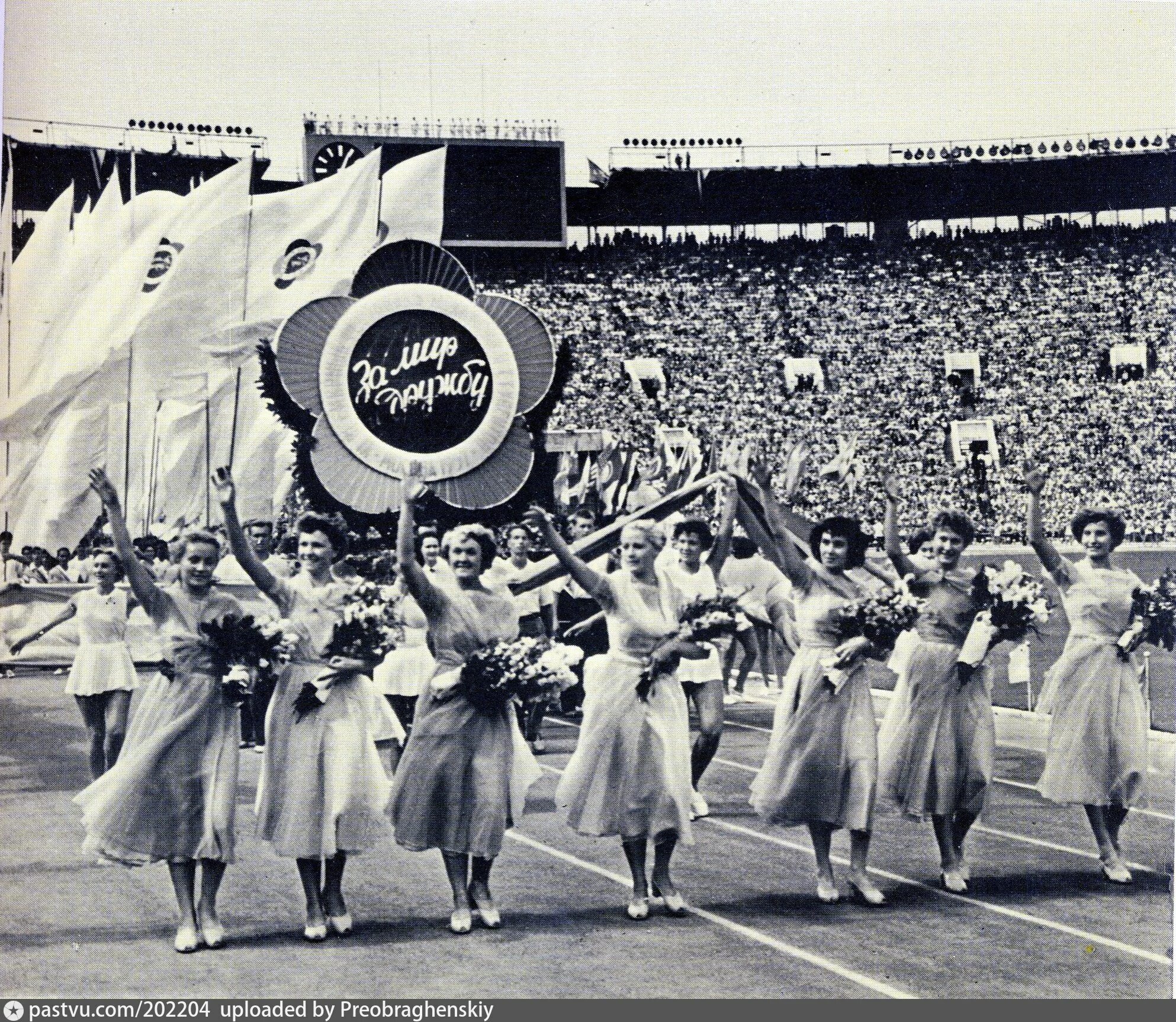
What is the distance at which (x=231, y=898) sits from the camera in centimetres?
654

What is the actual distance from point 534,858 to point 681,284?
313 inches

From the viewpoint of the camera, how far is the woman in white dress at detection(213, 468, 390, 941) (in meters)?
6.12

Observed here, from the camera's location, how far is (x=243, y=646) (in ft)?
19.7

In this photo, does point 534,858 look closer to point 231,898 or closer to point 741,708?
point 231,898

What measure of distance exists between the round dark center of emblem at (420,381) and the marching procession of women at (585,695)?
647mm

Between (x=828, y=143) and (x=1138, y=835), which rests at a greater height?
(x=828, y=143)

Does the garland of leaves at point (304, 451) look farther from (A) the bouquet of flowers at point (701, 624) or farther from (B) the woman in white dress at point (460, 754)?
(A) the bouquet of flowers at point (701, 624)

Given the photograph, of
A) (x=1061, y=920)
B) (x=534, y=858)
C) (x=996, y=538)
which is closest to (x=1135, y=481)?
(x=996, y=538)

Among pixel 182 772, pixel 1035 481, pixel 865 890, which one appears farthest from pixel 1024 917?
pixel 182 772

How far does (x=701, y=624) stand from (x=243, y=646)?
7.25 feet

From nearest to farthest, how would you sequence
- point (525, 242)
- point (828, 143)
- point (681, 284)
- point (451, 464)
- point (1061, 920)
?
point (1061, 920) → point (451, 464) → point (828, 143) → point (525, 242) → point (681, 284)

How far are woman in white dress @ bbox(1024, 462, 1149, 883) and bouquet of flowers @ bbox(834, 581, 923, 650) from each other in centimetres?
114

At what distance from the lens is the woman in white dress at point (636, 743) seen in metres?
6.51

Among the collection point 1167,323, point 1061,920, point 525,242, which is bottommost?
point 1061,920
